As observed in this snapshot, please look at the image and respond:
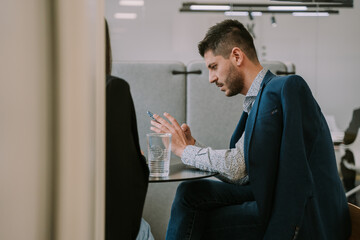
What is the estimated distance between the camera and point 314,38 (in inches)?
134

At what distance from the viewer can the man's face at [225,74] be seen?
4.53 ft

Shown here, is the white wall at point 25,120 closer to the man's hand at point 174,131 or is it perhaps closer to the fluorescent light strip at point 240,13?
the man's hand at point 174,131

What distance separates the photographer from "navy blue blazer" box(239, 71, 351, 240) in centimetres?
95

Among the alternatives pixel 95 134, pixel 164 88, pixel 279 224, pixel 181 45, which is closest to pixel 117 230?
pixel 95 134

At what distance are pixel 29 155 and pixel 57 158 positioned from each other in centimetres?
2

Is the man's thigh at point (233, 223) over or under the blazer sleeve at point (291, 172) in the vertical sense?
under

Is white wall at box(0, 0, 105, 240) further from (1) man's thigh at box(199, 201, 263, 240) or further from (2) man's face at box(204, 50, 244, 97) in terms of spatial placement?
(2) man's face at box(204, 50, 244, 97)

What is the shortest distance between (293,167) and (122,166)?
51cm

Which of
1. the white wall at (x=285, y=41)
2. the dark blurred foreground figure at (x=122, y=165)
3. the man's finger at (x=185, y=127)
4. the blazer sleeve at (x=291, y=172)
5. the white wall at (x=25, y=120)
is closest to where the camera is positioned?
the white wall at (x=25, y=120)

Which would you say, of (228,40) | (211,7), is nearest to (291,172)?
(228,40)

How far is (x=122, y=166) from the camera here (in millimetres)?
632

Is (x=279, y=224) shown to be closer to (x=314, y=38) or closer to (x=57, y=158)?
(x=57, y=158)

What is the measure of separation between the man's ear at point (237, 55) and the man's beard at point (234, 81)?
0.09 feet

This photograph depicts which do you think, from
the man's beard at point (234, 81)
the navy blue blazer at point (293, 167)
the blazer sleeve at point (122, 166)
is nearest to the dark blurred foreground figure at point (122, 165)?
the blazer sleeve at point (122, 166)
